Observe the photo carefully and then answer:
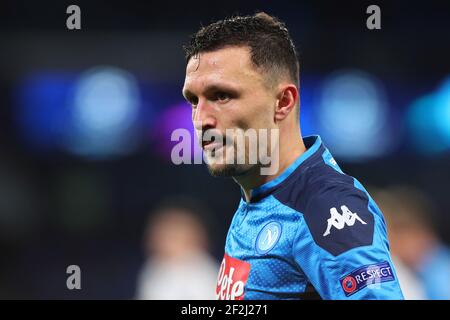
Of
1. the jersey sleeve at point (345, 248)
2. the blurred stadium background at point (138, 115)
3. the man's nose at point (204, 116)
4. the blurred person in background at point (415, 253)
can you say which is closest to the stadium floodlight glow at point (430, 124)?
the blurred stadium background at point (138, 115)

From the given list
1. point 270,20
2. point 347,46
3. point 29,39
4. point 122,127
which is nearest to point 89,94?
point 122,127

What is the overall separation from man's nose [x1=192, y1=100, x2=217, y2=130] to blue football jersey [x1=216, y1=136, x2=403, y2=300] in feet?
1.20

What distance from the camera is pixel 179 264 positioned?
704 cm

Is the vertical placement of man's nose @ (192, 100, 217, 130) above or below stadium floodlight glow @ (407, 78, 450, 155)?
above

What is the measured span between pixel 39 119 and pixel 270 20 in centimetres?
762

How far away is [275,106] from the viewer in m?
2.99

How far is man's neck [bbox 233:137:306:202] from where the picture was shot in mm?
2992

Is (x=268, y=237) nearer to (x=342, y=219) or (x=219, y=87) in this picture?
(x=342, y=219)

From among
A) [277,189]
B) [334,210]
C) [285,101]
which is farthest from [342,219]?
[285,101]

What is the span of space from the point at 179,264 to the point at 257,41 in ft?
14.3

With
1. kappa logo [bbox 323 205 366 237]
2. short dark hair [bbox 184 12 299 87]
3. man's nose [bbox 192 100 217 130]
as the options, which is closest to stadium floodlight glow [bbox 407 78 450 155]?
short dark hair [bbox 184 12 299 87]

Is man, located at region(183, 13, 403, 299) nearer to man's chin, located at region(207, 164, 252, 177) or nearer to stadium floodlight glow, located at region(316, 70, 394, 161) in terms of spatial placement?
man's chin, located at region(207, 164, 252, 177)

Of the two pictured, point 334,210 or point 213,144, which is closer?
point 334,210

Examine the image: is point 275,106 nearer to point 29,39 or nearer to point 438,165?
point 438,165
